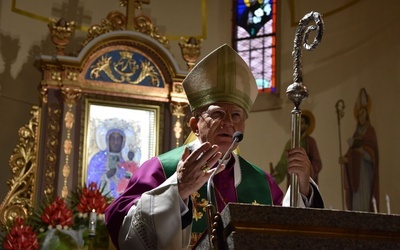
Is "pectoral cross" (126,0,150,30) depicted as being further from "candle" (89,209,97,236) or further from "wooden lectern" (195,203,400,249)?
"wooden lectern" (195,203,400,249)

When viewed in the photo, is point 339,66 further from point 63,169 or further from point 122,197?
point 122,197

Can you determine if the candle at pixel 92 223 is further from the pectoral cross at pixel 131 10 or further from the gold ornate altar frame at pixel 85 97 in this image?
the pectoral cross at pixel 131 10

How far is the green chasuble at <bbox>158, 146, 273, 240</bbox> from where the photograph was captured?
4.22 metres

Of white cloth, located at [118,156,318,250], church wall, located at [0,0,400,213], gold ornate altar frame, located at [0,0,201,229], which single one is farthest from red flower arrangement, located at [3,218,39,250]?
white cloth, located at [118,156,318,250]

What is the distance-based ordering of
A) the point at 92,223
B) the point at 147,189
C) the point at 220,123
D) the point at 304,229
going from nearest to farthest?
1. the point at 304,229
2. the point at 147,189
3. the point at 220,123
4. the point at 92,223

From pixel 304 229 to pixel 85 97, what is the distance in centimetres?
614

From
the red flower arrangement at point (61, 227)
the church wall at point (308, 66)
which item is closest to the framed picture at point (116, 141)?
the red flower arrangement at point (61, 227)

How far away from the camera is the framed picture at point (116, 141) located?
26.4 ft

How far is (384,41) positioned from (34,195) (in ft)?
14.4

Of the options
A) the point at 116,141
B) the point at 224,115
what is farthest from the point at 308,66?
the point at 224,115

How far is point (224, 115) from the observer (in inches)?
165

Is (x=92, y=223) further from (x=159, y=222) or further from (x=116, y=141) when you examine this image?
(x=159, y=222)

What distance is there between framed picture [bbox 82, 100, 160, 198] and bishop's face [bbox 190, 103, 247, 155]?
377cm

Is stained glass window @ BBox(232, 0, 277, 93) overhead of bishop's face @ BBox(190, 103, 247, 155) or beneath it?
overhead
